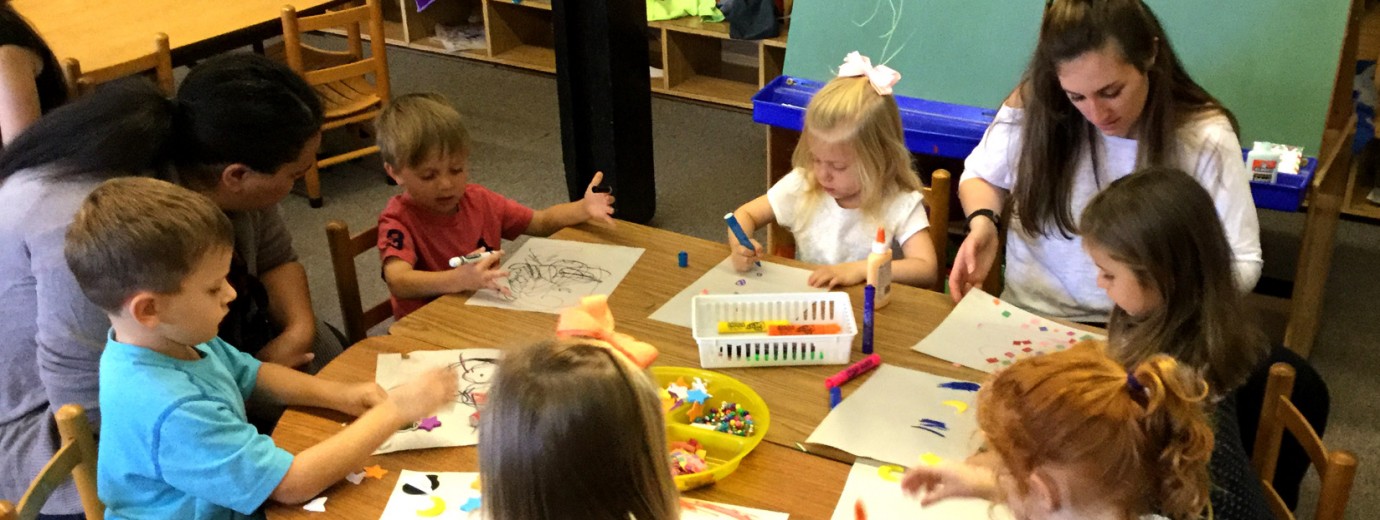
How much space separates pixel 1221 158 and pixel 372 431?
1351mm

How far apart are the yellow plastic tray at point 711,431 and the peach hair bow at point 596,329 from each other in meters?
0.11

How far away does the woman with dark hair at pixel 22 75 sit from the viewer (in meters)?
2.27

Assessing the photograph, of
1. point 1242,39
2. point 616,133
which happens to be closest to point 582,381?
point 1242,39

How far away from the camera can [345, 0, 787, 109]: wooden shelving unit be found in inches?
173

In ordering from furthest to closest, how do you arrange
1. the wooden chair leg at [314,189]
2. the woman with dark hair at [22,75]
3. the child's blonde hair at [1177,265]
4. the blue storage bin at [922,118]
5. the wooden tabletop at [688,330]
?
1. the wooden chair leg at [314,189]
2. the blue storage bin at [922,118]
3. the woman with dark hair at [22,75]
4. the wooden tabletop at [688,330]
5. the child's blonde hair at [1177,265]

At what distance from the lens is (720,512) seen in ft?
4.14

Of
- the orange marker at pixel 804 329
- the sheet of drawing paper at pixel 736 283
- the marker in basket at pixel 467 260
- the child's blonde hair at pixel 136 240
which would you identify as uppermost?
the child's blonde hair at pixel 136 240

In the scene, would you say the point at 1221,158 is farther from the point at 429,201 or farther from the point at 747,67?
the point at 747,67

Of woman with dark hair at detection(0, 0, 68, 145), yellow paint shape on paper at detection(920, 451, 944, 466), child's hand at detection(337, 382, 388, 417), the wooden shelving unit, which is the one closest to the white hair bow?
yellow paint shape on paper at detection(920, 451, 944, 466)

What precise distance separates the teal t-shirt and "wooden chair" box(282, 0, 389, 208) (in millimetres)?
2157

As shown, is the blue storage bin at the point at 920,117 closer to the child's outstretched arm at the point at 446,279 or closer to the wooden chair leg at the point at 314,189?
the child's outstretched arm at the point at 446,279

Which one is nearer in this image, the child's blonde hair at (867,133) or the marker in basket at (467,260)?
the marker in basket at (467,260)

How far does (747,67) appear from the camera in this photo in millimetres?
4723

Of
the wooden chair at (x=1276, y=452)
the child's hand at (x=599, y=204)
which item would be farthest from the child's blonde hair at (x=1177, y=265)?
the child's hand at (x=599, y=204)
